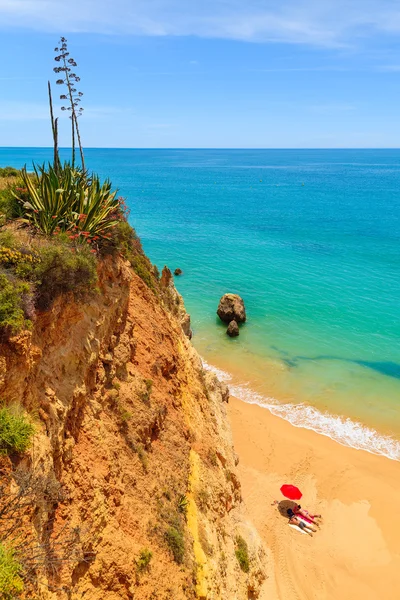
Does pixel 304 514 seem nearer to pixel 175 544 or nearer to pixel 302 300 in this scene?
pixel 175 544

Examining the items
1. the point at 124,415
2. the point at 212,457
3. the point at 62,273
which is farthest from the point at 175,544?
the point at 62,273

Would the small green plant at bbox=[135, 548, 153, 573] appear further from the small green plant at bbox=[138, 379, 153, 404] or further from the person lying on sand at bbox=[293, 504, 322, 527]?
the person lying on sand at bbox=[293, 504, 322, 527]

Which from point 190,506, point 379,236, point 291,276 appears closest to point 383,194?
point 379,236

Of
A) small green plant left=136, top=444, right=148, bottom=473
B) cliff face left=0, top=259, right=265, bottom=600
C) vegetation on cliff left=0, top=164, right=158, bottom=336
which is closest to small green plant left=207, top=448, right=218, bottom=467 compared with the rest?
cliff face left=0, top=259, right=265, bottom=600

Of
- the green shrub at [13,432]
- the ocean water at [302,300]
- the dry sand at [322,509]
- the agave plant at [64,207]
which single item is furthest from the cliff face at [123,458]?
the ocean water at [302,300]

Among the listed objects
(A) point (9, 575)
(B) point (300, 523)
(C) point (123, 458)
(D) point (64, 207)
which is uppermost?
(D) point (64, 207)

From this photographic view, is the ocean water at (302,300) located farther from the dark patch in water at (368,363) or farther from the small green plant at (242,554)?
the small green plant at (242,554)
